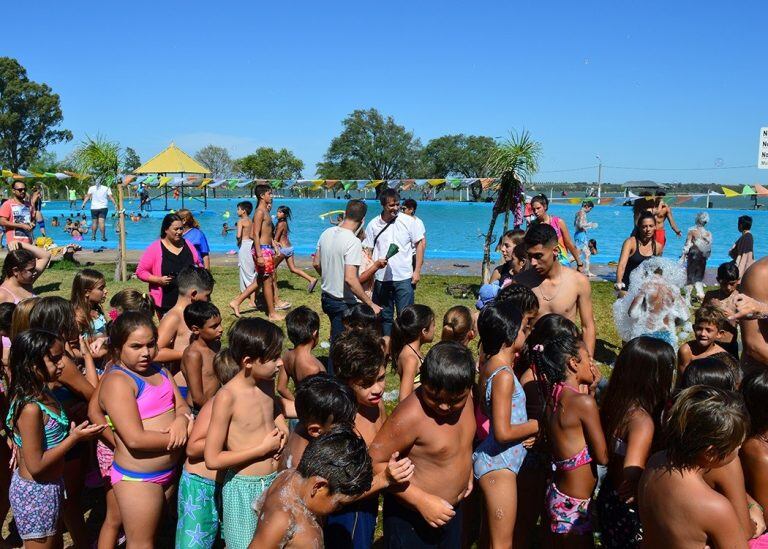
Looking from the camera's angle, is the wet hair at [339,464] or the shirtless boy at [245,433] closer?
the wet hair at [339,464]

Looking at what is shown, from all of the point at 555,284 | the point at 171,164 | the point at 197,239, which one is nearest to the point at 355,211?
the point at 197,239

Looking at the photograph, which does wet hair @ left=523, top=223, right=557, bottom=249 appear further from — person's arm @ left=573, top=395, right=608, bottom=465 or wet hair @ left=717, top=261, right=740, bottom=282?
wet hair @ left=717, top=261, right=740, bottom=282

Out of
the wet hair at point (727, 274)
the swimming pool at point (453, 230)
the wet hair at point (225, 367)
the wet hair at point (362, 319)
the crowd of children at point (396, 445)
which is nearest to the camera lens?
the crowd of children at point (396, 445)

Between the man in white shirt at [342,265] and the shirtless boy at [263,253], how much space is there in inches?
117

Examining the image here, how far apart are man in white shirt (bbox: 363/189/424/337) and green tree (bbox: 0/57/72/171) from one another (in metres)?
71.5

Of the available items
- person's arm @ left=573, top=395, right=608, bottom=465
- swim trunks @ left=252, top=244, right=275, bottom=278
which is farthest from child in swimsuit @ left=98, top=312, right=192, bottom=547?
swim trunks @ left=252, top=244, right=275, bottom=278

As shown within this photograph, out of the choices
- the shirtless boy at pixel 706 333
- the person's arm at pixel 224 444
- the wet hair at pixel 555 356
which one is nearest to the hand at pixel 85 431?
the person's arm at pixel 224 444

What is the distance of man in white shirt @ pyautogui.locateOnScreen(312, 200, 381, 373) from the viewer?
6.12 meters

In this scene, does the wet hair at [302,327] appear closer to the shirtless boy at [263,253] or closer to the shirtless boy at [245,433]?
the shirtless boy at [245,433]

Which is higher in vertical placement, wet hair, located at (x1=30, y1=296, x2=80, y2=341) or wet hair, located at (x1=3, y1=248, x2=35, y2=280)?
wet hair, located at (x1=3, y1=248, x2=35, y2=280)

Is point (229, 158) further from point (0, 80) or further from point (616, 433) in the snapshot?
point (616, 433)

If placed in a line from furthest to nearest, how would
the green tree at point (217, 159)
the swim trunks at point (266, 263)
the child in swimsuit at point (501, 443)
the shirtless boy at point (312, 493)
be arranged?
the green tree at point (217, 159)
the swim trunks at point (266, 263)
the child in swimsuit at point (501, 443)
the shirtless boy at point (312, 493)

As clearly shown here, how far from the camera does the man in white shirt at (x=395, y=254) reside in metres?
7.33

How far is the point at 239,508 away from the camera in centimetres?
304
